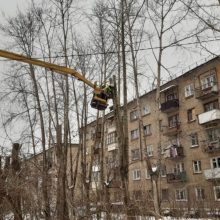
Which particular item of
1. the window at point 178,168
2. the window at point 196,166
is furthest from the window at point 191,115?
the window at point 178,168

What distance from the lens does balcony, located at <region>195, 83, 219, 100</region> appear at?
30234mm

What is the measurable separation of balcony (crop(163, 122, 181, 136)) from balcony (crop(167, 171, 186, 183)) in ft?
13.0

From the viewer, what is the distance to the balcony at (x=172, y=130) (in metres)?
33.8

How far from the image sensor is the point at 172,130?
113ft

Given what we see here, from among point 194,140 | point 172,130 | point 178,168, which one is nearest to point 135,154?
point 172,130

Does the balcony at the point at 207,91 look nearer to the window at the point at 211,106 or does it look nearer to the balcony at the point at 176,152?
the window at the point at 211,106

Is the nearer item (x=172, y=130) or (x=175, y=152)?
(x=175, y=152)

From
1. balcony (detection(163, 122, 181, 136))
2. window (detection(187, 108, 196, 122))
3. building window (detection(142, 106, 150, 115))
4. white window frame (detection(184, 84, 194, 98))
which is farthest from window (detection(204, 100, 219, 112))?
building window (detection(142, 106, 150, 115))

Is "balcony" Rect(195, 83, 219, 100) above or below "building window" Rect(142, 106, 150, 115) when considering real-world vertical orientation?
below

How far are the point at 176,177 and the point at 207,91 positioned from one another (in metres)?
8.27

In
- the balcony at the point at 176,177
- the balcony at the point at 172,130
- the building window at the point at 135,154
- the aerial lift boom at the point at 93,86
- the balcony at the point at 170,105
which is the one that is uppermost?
the balcony at the point at 170,105

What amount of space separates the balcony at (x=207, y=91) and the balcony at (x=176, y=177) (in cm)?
707

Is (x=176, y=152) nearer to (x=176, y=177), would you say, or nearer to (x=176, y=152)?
(x=176, y=152)

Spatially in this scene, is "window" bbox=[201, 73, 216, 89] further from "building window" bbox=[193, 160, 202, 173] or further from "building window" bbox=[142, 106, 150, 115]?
"building window" bbox=[142, 106, 150, 115]
